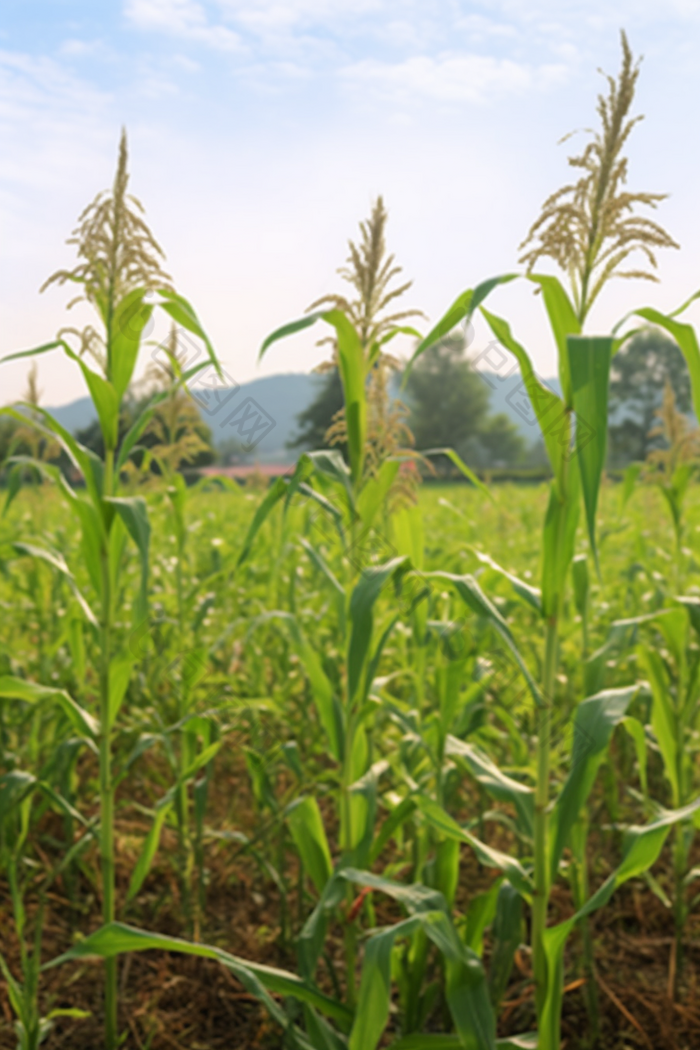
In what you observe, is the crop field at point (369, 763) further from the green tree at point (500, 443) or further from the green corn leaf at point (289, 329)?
the green tree at point (500, 443)

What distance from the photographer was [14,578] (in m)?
4.44

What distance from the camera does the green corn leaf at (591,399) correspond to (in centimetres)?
150

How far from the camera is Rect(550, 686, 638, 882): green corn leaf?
6.05 ft

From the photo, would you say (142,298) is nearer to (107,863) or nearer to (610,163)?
(610,163)

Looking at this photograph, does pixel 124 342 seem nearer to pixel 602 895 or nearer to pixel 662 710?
pixel 602 895

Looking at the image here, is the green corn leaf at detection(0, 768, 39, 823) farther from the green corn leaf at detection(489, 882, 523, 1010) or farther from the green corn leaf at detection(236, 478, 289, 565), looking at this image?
the green corn leaf at detection(489, 882, 523, 1010)

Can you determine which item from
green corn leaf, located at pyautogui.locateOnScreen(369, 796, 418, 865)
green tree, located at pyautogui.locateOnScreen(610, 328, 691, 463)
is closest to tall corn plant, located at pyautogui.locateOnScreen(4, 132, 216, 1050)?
green corn leaf, located at pyautogui.locateOnScreen(369, 796, 418, 865)

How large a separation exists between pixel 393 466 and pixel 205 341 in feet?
1.83

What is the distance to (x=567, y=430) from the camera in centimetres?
176

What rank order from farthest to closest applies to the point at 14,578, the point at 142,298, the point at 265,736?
the point at 14,578
the point at 265,736
the point at 142,298

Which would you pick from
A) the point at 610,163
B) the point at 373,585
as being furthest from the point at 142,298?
the point at 610,163

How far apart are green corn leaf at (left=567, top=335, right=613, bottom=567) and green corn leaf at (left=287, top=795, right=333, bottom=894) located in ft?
4.10

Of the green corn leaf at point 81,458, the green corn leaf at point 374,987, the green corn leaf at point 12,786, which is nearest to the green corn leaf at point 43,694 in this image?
the green corn leaf at point 12,786

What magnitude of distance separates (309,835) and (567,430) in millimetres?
1306
